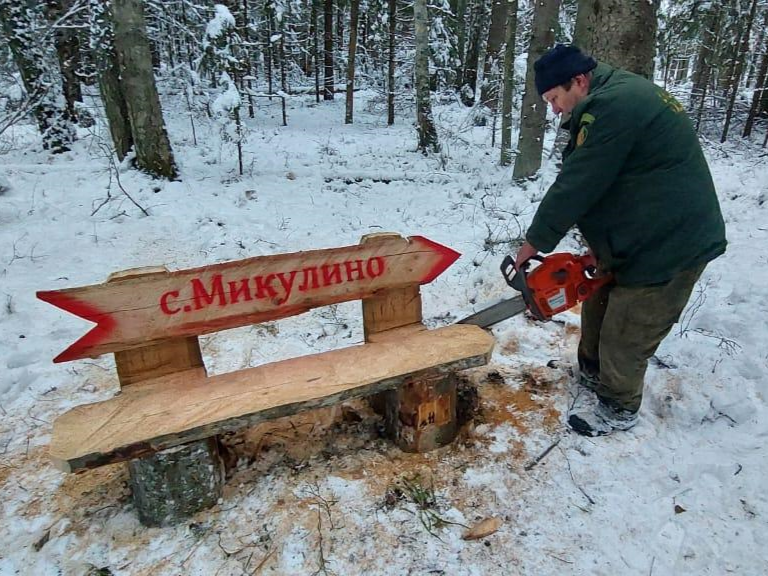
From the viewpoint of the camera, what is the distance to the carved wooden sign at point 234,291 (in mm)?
2504

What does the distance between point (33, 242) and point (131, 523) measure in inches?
164

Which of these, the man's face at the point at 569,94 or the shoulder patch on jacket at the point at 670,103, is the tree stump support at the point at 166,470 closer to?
the man's face at the point at 569,94

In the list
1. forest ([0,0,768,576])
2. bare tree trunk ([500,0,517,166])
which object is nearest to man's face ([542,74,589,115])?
forest ([0,0,768,576])

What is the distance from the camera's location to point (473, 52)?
19609 millimetres

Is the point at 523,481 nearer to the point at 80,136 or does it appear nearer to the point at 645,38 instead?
the point at 645,38

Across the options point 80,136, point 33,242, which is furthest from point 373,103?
point 33,242

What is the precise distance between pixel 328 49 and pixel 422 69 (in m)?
11.1

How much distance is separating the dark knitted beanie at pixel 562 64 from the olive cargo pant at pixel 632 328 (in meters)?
1.19

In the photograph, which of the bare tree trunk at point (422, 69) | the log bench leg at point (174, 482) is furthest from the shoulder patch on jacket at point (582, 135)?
the bare tree trunk at point (422, 69)

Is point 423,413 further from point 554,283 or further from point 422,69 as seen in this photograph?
point 422,69

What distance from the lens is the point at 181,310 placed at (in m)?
2.67

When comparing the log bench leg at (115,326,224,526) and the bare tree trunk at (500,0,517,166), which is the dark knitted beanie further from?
the bare tree trunk at (500,0,517,166)

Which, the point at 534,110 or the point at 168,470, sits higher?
the point at 534,110

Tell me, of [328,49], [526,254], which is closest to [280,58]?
[328,49]
